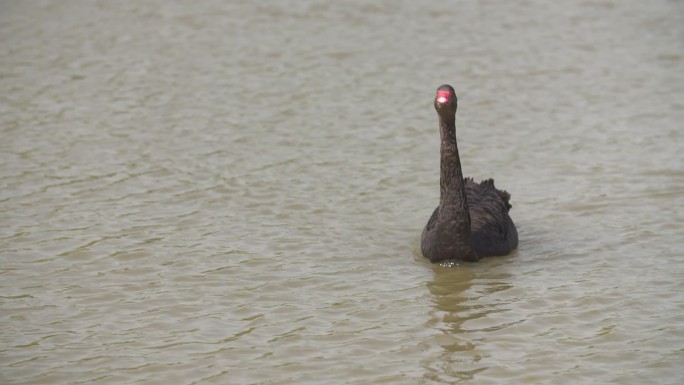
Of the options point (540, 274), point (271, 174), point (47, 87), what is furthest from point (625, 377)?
point (47, 87)

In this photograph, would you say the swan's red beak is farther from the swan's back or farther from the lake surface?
the lake surface

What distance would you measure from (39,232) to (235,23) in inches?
290

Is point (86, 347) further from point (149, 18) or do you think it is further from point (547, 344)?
point (149, 18)

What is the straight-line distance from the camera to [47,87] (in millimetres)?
13062

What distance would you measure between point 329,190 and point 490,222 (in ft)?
6.59

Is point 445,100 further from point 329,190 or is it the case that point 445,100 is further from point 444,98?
point 329,190

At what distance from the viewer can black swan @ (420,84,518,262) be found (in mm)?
8156

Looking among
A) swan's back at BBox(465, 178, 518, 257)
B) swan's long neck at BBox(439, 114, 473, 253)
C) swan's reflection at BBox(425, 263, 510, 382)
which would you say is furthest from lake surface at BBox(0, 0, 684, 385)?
swan's long neck at BBox(439, 114, 473, 253)

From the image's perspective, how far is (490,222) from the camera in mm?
8562

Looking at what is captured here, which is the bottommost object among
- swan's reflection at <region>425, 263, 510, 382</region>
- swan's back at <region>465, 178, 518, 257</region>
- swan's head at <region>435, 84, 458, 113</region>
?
swan's reflection at <region>425, 263, 510, 382</region>

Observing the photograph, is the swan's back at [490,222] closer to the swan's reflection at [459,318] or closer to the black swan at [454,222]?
the black swan at [454,222]

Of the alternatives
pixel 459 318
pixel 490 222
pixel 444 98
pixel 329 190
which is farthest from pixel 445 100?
pixel 329 190

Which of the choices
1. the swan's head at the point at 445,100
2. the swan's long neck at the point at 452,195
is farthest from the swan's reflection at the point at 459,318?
the swan's head at the point at 445,100

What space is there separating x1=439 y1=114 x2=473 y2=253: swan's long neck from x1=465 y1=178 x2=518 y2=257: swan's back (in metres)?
0.23
